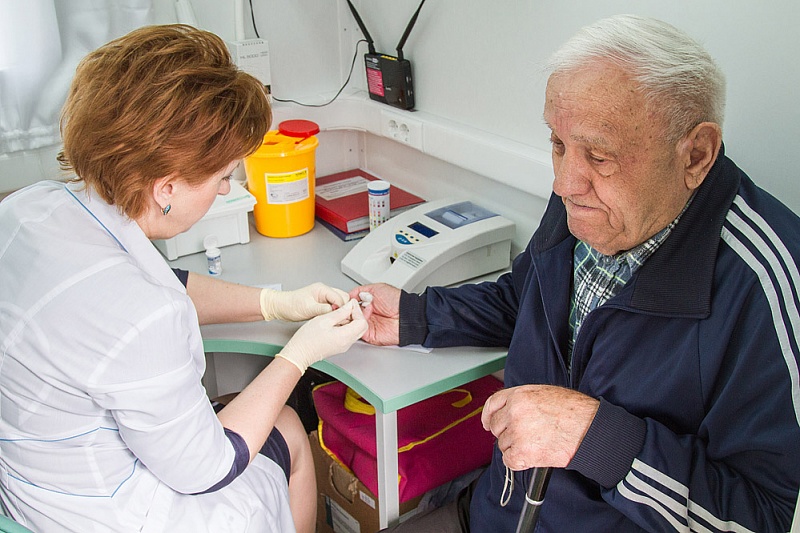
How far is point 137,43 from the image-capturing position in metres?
1.16

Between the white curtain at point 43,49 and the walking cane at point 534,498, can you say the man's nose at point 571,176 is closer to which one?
the walking cane at point 534,498

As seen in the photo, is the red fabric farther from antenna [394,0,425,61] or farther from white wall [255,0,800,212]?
antenna [394,0,425,61]

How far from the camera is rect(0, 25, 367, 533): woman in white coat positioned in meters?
1.08

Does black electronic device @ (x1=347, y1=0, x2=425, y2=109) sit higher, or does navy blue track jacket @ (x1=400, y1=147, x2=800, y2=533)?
black electronic device @ (x1=347, y1=0, x2=425, y2=109)

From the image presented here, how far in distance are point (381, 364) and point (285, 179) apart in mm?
705

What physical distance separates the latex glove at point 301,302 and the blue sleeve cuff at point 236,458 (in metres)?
0.38

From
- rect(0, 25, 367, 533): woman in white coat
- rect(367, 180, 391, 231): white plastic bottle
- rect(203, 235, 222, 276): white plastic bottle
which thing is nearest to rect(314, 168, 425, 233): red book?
rect(367, 180, 391, 231): white plastic bottle

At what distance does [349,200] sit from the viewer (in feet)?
7.23

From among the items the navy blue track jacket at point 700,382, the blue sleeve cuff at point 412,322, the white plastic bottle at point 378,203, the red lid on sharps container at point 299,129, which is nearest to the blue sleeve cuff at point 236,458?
the blue sleeve cuff at point 412,322

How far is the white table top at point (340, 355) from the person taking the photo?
1.44 m

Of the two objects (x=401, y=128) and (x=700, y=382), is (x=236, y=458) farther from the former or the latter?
(x=401, y=128)

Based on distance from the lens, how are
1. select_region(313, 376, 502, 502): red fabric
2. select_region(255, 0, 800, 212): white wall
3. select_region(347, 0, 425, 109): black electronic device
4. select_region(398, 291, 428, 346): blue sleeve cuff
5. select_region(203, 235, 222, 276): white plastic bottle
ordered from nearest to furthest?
select_region(255, 0, 800, 212): white wall → select_region(398, 291, 428, 346): blue sleeve cuff → select_region(313, 376, 502, 502): red fabric → select_region(203, 235, 222, 276): white plastic bottle → select_region(347, 0, 425, 109): black electronic device

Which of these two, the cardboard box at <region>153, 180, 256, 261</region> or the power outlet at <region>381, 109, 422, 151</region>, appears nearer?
the cardboard box at <region>153, 180, 256, 261</region>

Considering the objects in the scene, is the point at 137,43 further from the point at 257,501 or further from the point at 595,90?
the point at 257,501
